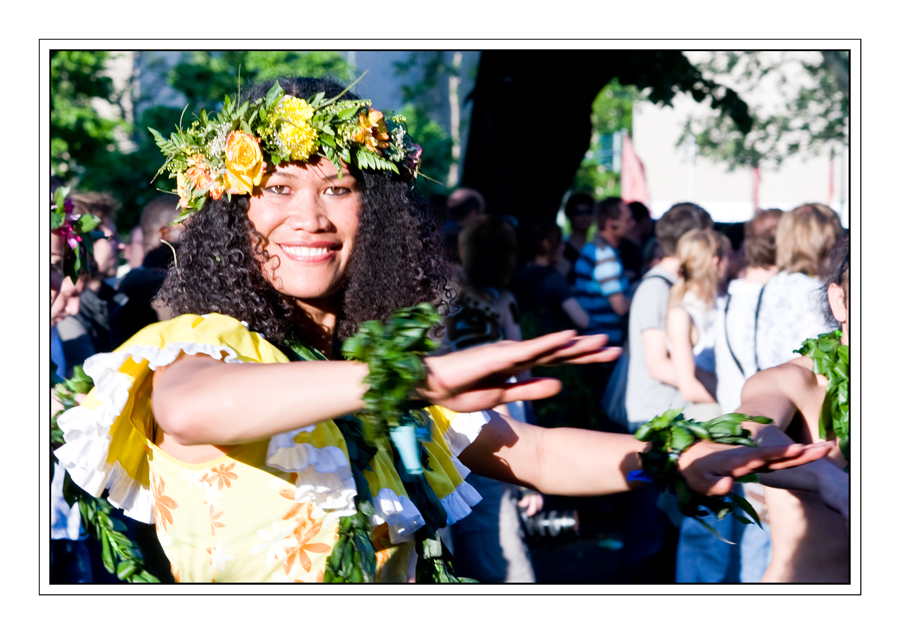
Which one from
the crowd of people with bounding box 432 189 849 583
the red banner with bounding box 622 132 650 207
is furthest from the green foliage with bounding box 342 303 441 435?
the red banner with bounding box 622 132 650 207

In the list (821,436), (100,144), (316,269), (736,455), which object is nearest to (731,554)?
(821,436)

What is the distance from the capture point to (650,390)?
497 centimetres

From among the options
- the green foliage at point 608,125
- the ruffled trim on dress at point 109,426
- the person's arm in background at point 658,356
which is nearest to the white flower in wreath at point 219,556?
the ruffled trim on dress at point 109,426

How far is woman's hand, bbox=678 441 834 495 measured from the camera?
1896 mm

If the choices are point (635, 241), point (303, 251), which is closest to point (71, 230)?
point (303, 251)

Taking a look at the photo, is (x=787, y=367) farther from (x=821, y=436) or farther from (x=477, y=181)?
(x=477, y=181)

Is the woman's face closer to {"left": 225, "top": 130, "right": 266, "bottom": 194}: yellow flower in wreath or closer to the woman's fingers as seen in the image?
{"left": 225, "top": 130, "right": 266, "bottom": 194}: yellow flower in wreath

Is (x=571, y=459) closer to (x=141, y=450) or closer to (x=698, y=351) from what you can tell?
(x=141, y=450)

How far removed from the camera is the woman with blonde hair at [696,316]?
184 inches

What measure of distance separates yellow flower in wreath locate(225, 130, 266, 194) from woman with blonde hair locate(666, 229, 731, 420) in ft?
10.8

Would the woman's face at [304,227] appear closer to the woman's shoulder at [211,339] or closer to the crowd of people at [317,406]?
the crowd of people at [317,406]

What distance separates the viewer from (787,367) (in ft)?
9.75
